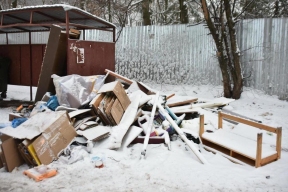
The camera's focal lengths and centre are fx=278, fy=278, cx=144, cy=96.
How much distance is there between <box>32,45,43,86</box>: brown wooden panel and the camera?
29.9 feet

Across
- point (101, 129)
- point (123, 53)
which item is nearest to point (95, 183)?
point (101, 129)

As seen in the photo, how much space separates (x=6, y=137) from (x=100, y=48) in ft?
13.1

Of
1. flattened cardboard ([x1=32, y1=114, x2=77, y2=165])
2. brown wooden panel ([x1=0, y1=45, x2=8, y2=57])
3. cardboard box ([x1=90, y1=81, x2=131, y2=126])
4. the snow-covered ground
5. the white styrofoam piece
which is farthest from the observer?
brown wooden panel ([x1=0, y1=45, x2=8, y2=57])

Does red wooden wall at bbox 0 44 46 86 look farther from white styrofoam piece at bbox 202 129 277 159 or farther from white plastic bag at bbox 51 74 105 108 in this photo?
white styrofoam piece at bbox 202 129 277 159

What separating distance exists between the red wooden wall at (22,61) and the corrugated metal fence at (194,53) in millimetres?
847

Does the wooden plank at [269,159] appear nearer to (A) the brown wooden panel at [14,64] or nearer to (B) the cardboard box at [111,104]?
(B) the cardboard box at [111,104]

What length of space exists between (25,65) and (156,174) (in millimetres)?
7081

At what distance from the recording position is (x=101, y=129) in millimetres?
4977

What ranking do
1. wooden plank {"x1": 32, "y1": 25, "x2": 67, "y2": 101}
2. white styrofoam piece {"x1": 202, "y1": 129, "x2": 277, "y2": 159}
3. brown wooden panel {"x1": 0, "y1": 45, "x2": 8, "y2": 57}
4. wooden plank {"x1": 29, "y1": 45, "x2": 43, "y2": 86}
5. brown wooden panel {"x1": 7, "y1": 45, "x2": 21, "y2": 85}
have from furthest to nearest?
brown wooden panel {"x1": 0, "y1": 45, "x2": 8, "y2": 57} → brown wooden panel {"x1": 7, "y1": 45, "x2": 21, "y2": 85} → wooden plank {"x1": 29, "y1": 45, "x2": 43, "y2": 86} → wooden plank {"x1": 32, "y1": 25, "x2": 67, "y2": 101} → white styrofoam piece {"x1": 202, "y1": 129, "x2": 277, "y2": 159}

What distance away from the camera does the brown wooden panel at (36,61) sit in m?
9.11

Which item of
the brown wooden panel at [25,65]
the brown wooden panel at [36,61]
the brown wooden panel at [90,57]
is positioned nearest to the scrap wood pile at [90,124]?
the brown wooden panel at [90,57]

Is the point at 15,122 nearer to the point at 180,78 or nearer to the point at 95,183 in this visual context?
the point at 95,183

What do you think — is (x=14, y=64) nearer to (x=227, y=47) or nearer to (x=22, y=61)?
(x=22, y=61)

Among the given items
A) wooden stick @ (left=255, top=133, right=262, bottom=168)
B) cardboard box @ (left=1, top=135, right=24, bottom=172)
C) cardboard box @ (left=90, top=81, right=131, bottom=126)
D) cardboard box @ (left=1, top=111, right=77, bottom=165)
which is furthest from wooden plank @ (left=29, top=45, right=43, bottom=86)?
wooden stick @ (left=255, top=133, right=262, bottom=168)
